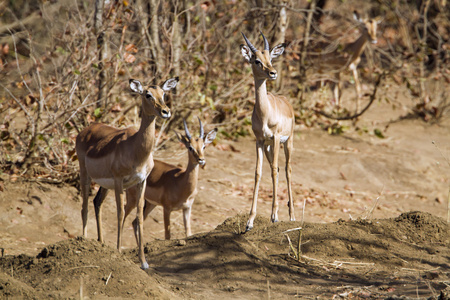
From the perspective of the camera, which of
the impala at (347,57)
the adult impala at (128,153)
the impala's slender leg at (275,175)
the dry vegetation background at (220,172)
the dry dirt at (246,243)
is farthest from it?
the impala at (347,57)

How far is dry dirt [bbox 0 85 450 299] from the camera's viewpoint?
16.0ft

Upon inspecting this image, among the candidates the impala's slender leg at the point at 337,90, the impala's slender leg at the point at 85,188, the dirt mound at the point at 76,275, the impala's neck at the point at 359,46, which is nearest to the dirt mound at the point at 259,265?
the dirt mound at the point at 76,275

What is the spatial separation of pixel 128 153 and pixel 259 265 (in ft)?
5.79

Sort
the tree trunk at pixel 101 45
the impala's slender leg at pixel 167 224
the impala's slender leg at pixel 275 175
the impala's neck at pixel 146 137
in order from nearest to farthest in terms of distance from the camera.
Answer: the impala's neck at pixel 146 137 < the impala's slender leg at pixel 275 175 < the impala's slender leg at pixel 167 224 < the tree trunk at pixel 101 45

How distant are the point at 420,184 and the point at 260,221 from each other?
575 centimetres

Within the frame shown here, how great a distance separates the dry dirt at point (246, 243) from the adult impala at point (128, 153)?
0.61 meters

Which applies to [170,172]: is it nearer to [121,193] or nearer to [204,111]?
[121,193]

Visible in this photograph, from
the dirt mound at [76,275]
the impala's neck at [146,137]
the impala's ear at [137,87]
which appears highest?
the impala's ear at [137,87]

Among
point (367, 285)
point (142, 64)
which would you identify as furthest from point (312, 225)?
point (142, 64)

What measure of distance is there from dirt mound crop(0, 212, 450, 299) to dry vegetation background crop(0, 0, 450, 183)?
304 cm

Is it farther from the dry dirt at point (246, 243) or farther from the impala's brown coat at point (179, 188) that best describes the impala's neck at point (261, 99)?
the dry dirt at point (246, 243)

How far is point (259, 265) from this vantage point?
5.67m

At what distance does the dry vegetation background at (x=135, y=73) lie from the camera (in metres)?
8.52

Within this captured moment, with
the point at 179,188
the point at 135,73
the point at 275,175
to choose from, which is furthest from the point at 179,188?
the point at 135,73
